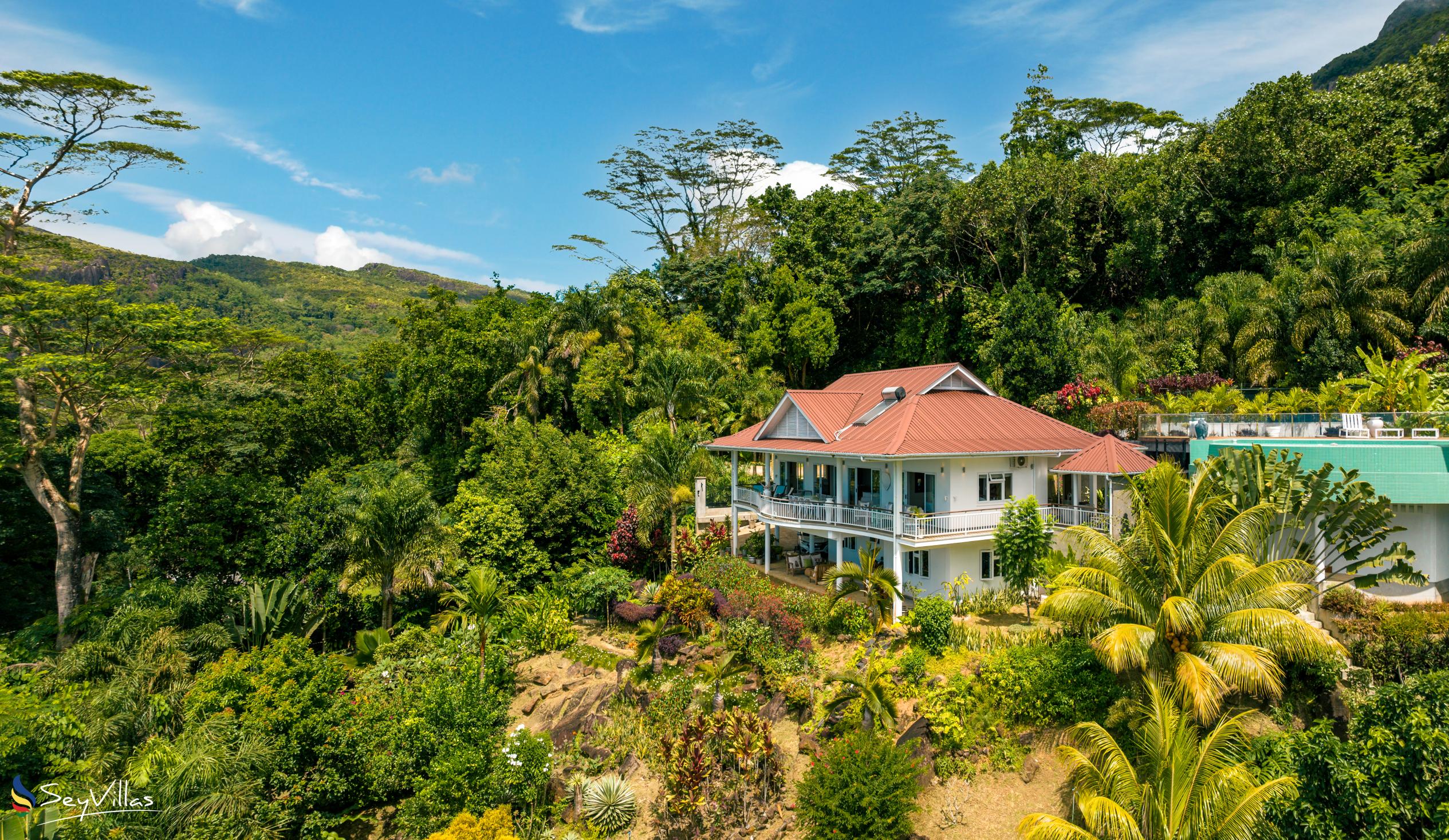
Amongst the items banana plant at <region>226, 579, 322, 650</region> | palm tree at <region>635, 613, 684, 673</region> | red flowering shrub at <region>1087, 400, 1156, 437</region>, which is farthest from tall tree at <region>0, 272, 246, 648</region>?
red flowering shrub at <region>1087, 400, 1156, 437</region>

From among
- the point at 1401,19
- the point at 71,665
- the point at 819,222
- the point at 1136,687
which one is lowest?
the point at 71,665

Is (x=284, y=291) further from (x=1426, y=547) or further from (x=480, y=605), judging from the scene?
(x=1426, y=547)

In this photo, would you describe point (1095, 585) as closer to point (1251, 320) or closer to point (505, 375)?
point (1251, 320)

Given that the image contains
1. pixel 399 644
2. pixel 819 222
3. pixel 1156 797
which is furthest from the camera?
pixel 819 222

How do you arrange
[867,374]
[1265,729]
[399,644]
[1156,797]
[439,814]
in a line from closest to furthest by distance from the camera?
[1156,797], [1265,729], [439,814], [399,644], [867,374]

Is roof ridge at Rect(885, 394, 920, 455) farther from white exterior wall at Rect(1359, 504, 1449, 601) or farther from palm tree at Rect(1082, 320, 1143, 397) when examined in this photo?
palm tree at Rect(1082, 320, 1143, 397)

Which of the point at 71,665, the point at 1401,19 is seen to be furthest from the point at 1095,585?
the point at 1401,19

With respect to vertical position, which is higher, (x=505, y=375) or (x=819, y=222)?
(x=819, y=222)

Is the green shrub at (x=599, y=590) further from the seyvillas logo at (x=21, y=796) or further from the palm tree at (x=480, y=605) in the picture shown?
the seyvillas logo at (x=21, y=796)
